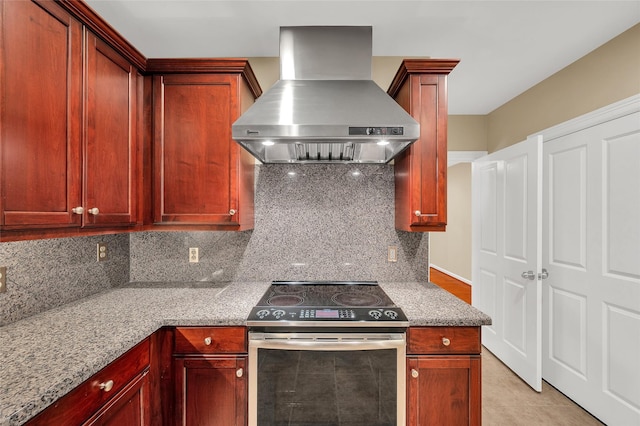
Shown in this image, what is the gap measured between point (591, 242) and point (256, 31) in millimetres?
2854

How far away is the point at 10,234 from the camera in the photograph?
101 centimetres

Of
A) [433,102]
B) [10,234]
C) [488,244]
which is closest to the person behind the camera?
[10,234]

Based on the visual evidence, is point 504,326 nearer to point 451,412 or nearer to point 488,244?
point 488,244

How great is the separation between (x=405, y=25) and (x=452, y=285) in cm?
493


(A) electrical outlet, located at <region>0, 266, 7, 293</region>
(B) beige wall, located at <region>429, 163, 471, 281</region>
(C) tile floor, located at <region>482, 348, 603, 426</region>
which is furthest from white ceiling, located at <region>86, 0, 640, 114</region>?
(B) beige wall, located at <region>429, 163, 471, 281</region>

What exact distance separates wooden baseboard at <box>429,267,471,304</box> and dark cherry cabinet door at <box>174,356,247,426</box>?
4285 millimetres

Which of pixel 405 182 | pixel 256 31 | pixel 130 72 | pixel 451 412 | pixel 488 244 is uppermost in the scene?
pixel 256 31

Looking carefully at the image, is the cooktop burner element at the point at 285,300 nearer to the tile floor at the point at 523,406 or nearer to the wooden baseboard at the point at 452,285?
the tile floor at the point at 523,406

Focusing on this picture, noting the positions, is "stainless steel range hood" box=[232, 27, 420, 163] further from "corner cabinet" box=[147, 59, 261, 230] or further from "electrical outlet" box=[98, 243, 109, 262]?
"electrical outlet" box=[98, 243, 109, 262]

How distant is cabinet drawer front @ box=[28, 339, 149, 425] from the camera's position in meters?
0.85

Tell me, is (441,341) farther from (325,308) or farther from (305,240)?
(305,240)

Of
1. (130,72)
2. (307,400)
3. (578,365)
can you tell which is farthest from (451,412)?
(130,72)

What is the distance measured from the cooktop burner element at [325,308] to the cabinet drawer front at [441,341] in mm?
110

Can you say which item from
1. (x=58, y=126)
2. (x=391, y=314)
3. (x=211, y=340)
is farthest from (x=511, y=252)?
(x=58, y=126)
